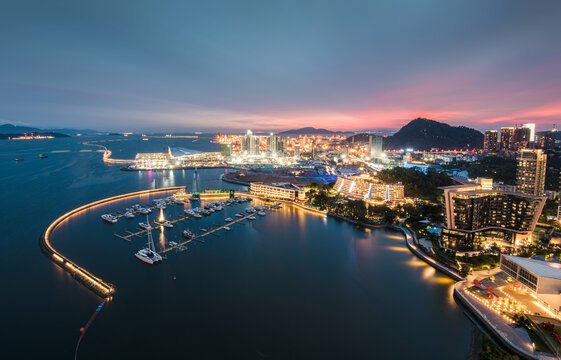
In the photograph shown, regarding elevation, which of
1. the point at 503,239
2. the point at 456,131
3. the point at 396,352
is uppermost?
the point at 456,131

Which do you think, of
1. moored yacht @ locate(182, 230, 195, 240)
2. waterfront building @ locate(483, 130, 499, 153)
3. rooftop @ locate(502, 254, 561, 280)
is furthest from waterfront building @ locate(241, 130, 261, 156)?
rooftop @ locate(502, 254, 561, 280)

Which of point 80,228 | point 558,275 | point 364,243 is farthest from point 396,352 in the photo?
point 80,228

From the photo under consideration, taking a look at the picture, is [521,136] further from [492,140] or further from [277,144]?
[277,144]

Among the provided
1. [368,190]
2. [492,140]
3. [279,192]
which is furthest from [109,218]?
[492,140]

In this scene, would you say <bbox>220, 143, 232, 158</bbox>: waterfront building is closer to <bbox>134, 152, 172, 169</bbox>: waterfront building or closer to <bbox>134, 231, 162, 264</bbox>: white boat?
<bbox>134, 152, 172, 169</bbox>: waterfront building

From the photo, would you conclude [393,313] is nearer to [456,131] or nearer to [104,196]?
[104,196]

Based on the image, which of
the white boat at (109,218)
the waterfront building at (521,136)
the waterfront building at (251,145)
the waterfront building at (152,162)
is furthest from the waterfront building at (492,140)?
the white boat at (109,218)

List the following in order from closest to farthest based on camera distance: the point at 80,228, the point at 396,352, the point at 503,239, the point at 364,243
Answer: the point at 396,352, the point at 503,239, the point at 364,243, the point at 80,228
